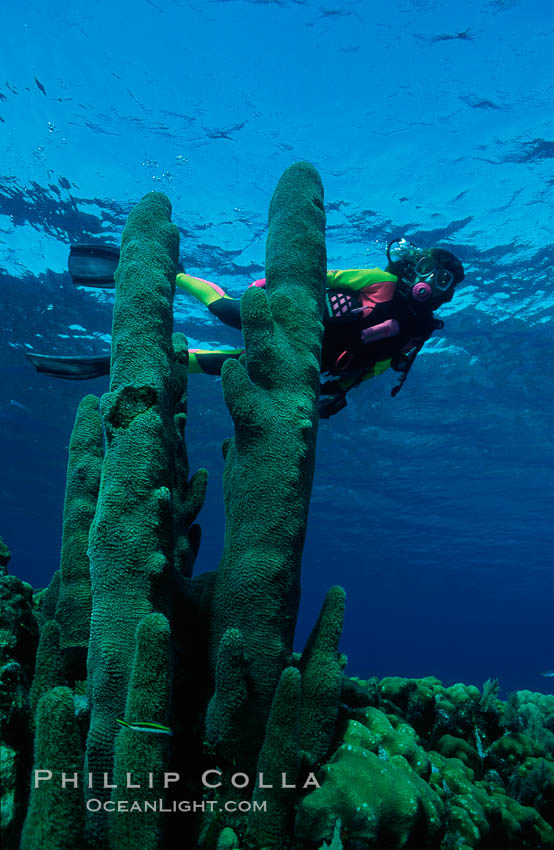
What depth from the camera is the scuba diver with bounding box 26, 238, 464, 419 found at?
467cm

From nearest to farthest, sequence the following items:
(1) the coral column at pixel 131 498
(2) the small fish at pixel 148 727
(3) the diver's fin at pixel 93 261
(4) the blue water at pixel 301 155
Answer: (2) the small fish at pixel 148 727 → (1) the coral column at pixel 131 498 → (3) the diver's fin at pixel 93 261 → (4) the blue water at pixel 301 155

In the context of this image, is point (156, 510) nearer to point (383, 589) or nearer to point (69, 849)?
point (69, 849)

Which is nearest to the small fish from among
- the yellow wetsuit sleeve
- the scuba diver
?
the scuba diver

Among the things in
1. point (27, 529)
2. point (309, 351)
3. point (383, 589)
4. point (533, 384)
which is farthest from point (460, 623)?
point (309, 351)

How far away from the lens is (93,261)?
15.0 feet

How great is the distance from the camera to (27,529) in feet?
171

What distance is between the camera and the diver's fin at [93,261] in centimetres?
455

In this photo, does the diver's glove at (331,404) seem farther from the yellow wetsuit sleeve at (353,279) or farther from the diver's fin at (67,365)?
the diver's fin at (67,365)

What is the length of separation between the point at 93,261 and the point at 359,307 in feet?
8.99

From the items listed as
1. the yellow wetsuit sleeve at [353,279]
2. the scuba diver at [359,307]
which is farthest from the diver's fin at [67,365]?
the yellow wetsuit sleeve at [353,279]

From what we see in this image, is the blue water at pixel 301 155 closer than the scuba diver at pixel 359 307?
No

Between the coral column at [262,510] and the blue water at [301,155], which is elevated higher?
the blue water at [301,155]

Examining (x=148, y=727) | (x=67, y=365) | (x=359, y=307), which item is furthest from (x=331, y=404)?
(x=148, y=727)

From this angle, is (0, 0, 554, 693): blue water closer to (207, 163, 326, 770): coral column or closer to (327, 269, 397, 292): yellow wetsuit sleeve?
(327, 269, 397, 292): yellow wetsuit sleeve
